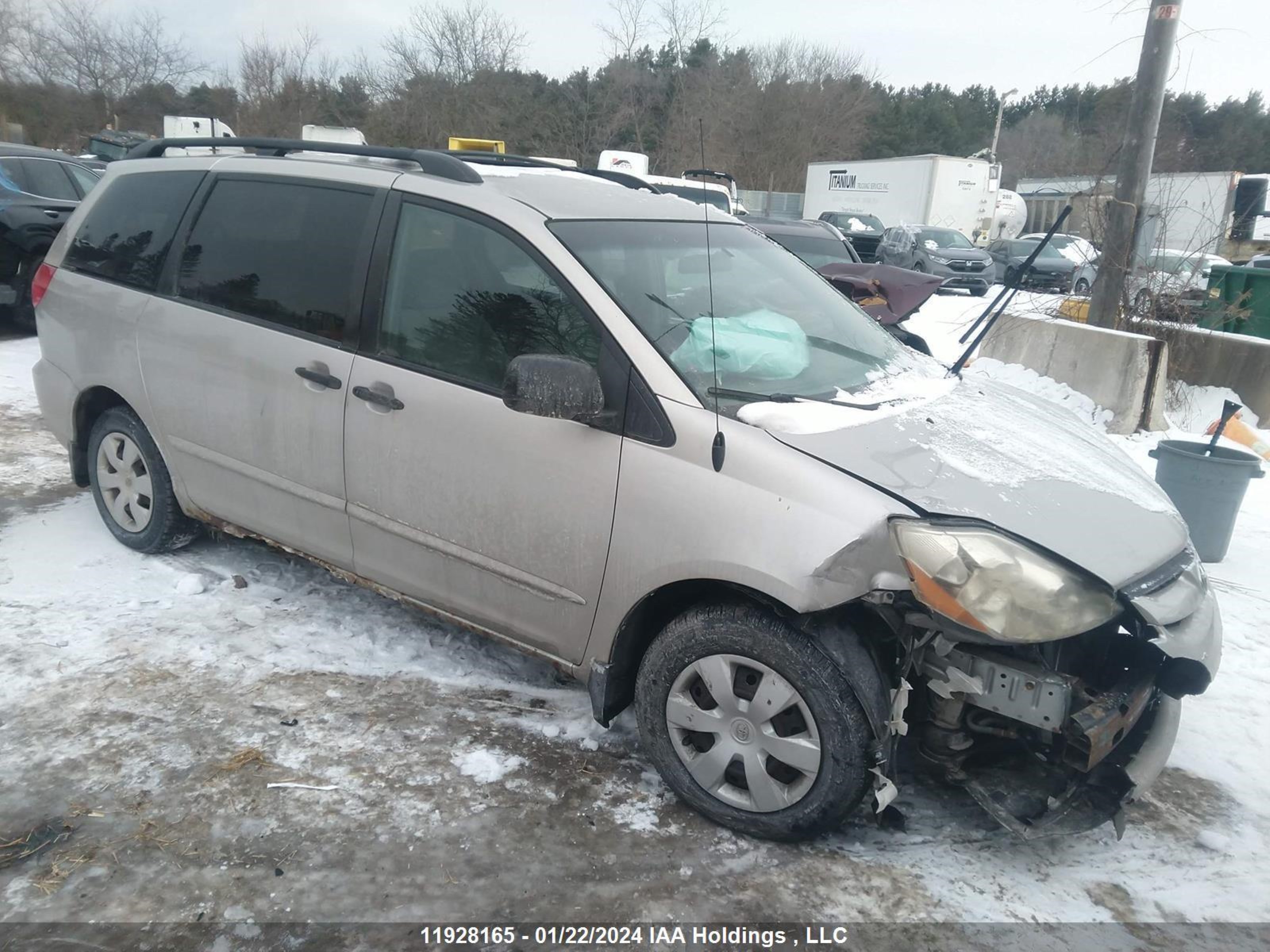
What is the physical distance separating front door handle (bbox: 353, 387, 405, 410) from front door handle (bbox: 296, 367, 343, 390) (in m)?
0.09

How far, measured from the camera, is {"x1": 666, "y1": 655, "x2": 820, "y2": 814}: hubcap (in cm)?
256

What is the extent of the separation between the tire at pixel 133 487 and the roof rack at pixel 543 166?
1924 mm

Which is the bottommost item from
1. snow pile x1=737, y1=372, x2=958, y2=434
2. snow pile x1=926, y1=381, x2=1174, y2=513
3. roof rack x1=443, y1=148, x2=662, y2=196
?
snow pile x1=926, y1=381, x2=1174, y2=513

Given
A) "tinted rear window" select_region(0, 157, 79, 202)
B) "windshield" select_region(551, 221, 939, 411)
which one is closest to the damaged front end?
"windshield" select_region(551, 221, 939, 411)

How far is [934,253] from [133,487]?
2046 centimetres

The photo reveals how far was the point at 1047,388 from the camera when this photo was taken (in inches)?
321

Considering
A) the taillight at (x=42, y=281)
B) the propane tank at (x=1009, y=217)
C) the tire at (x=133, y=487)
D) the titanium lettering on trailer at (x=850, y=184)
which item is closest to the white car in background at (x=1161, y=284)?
the tire at (x=133, y=487)

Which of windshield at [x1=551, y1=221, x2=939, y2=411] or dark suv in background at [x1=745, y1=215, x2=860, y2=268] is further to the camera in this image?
dark suv in background at [x1=745, y1=215, x2=860, y2=268]

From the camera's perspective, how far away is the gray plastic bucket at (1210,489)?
15.8 feet

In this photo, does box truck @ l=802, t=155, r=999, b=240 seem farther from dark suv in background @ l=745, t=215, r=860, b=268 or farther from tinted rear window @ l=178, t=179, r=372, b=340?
tinted rear window @ l=178, t=179, r=372, b=340

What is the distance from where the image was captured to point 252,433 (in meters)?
3.62

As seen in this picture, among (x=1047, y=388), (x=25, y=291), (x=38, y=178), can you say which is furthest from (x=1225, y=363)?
(x=38, y=178)

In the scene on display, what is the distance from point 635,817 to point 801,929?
0.61 m

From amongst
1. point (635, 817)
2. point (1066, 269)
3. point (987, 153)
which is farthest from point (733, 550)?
point (987, 153)
